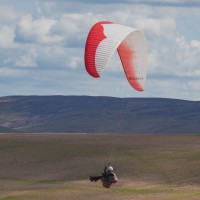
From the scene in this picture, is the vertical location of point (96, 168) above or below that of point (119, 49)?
above

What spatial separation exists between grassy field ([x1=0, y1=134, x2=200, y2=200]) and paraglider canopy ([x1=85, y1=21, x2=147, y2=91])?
15699 mm

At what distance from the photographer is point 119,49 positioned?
176 feet

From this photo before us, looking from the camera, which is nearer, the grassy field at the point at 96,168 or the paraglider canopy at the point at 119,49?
the paraglider canopy at the point at 119,49

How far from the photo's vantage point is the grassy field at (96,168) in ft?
228

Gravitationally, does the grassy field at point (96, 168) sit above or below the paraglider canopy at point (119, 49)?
above

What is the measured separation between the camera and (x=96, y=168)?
86250mm

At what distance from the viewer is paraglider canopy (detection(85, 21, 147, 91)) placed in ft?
161

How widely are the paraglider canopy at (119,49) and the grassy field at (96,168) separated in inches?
618

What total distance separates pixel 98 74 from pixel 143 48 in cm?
511

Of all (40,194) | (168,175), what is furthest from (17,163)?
(40,194)

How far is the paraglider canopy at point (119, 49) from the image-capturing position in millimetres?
49094

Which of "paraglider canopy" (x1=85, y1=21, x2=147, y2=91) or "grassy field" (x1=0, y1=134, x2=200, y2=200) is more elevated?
"grassy field" (x1=0, y1=134, x2=200, y2=200)

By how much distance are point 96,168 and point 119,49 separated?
3401 cm

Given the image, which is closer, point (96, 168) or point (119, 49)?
point (119, 49)
